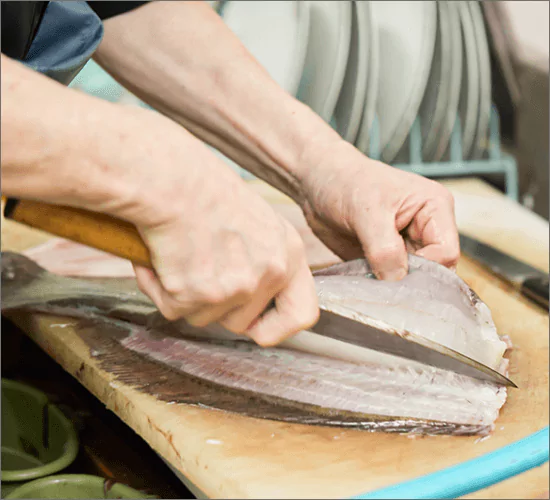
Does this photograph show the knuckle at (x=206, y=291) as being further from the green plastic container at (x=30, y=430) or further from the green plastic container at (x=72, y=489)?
the green plastic container at (x=30, y=430)

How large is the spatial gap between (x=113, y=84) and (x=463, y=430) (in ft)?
5.12

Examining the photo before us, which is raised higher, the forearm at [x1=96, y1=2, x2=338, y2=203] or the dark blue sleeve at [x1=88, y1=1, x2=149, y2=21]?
the dark blue sleeve at [x1=88, y1=1, x2=149, y2=21]

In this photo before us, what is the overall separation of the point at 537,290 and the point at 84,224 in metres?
1.00

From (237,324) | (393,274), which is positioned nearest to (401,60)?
(393,274)

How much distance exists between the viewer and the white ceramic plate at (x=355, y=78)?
1.98 meters

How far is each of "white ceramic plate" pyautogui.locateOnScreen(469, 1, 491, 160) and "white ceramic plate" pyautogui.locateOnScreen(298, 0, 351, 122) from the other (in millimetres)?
471

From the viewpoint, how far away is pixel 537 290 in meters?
1.37

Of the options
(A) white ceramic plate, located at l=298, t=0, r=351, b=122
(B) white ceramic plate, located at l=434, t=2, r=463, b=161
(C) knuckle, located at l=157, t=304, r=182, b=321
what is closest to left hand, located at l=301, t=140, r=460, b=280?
(C) knuckle, located at l=157, t=304, r=182, b=321

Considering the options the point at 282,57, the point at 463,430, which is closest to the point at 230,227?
the point at 463,430

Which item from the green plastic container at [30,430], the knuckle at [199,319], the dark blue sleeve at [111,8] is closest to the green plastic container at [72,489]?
the green plastic container at [30,430]

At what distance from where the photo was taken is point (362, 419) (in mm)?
864

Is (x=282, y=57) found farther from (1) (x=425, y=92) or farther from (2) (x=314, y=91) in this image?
(1) (x=425, y=92)

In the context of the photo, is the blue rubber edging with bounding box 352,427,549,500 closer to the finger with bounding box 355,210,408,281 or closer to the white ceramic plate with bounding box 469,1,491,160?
the finger with bounding box 355,210,408,281

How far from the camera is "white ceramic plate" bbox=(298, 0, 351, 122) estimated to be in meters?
1.96
